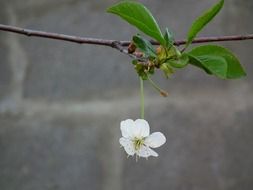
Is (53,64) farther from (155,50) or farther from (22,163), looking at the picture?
(155,50)

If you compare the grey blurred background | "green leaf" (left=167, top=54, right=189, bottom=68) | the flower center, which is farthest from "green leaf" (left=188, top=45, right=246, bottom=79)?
the grey blurred background

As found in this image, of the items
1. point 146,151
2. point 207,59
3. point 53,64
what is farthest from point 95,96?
point 207,59

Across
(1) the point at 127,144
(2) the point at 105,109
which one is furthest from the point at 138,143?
(2) the point at 105,109

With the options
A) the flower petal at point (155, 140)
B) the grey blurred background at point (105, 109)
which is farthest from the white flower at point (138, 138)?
the grey blurred background at point (105, 109)

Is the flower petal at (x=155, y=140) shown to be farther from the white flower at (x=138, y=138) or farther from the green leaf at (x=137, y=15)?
the green leaf at (x=137, y=15)

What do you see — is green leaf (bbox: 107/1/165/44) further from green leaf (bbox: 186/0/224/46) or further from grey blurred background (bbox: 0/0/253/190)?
grey blurred background (bbox: 0/0/253/190)

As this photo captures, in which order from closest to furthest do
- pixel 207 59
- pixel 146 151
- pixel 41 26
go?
pixel 207 59 < pixel 146 151 < pixel 41 26
